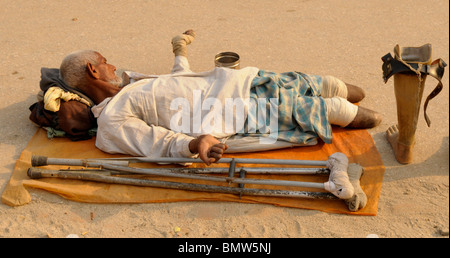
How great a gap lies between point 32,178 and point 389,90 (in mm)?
Result: 3552

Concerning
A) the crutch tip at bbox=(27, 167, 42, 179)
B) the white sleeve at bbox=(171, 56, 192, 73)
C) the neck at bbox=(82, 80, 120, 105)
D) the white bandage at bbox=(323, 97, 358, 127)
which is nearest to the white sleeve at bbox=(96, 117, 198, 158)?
the neck at bbox=(82, 80, 120, 105)

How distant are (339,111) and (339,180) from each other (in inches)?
36.7

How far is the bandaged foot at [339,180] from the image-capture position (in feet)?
11.7

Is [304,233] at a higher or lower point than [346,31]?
lower

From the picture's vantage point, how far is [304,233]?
354 centimetres

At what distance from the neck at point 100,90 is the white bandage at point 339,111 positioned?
193 centimetres

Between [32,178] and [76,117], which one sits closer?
[32,178]

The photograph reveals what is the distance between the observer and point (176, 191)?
396 cm

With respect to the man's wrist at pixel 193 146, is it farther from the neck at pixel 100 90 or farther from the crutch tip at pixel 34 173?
the crutch tip at pixel 34 173

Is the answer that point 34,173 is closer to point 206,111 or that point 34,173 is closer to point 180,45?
point 206,111

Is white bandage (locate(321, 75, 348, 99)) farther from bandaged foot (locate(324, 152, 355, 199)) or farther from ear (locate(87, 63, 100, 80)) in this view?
ear (locate(87, 63, 100, 80))

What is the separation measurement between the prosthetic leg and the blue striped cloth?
0.61 metres

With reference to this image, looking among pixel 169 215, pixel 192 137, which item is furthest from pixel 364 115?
pixel 169 215

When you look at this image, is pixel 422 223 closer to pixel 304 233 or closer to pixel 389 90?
pixel 304 233
